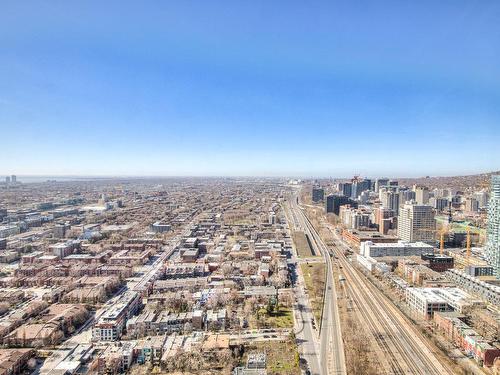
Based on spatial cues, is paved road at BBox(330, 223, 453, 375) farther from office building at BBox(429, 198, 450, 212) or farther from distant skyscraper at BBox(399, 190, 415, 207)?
distant skyscraper at BBox(399, 190, 415, 207)

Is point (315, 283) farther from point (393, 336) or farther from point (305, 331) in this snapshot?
point (393, 336)

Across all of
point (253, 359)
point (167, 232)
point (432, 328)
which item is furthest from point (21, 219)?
point (432, 328)

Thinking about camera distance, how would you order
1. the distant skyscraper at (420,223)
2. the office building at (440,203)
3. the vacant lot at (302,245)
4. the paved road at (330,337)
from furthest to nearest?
the office building at (440,203)
the distant skyscraper at (420,223)
the vacant lot at (302,245)
the paved road at (330,337)

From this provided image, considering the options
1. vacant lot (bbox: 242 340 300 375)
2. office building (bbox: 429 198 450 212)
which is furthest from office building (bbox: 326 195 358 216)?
vacant lot (bbox: 242 340 300 375)

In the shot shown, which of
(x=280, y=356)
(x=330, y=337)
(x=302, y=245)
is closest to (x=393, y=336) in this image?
(x=330, y=337)

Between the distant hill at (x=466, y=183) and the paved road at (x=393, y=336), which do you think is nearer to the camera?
the paved road at (x=393, y=336)

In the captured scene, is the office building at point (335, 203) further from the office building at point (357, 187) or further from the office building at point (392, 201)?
the office building at point (357, 187)

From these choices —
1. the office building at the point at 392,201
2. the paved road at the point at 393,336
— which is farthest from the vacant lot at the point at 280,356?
the office building at the point at 392,201
